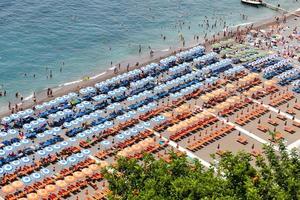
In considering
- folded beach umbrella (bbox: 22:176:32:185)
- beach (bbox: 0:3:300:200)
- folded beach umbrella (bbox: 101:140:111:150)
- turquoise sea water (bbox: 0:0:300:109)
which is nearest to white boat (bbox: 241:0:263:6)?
turquoise sea water (bbox: 0:0:300:109)

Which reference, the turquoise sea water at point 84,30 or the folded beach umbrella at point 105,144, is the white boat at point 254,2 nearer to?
the turquoise sea water at point 84,30

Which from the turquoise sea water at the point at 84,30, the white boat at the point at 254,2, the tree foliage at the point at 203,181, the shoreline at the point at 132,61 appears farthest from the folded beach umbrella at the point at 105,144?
the white boat at the point at 254,2

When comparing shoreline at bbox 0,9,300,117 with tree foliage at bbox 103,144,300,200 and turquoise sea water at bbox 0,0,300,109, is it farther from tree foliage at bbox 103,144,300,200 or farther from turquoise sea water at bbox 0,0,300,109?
tree foliage at bbox 103,144,300,200

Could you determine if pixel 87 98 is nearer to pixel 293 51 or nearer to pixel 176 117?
pixel 176 117

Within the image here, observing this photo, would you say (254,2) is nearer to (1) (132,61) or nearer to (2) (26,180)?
(1) (132,61)

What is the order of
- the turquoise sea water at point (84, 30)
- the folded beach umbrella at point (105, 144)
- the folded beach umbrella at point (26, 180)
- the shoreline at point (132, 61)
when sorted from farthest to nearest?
the turquoise sea water at point (84, 30), the shoreline at point (132, 61), the folded beach umbrella at point (105, 144), the folded beach umbrella at point (26, 180)
